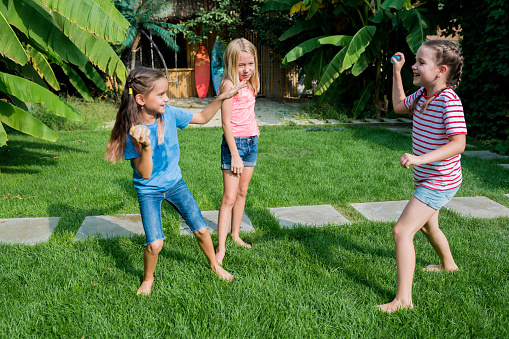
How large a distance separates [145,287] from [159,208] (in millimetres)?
547

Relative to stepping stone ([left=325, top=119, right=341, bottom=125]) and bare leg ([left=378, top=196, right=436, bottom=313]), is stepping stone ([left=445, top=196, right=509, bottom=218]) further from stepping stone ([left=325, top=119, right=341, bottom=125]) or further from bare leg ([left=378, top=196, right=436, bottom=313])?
stepping stone ([left=325, top=119, right=341, bottom=125])

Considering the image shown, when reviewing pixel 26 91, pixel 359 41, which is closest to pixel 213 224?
pixel 26 91

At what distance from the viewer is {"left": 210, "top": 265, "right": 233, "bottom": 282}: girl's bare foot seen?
3.08 metres

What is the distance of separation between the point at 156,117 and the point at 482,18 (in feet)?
28.2

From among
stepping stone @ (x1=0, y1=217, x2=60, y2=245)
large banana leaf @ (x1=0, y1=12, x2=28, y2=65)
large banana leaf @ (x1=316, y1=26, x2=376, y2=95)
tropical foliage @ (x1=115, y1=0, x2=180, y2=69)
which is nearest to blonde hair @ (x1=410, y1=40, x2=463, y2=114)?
stepping stone @ (x1=0, y1=217, x2=60, y2=245)

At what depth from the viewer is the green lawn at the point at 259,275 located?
8.35 ft

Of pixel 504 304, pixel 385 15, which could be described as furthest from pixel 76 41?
pixel 385 15

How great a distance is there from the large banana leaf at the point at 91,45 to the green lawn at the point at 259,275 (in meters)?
1.53

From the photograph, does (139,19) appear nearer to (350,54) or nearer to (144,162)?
(350,54)

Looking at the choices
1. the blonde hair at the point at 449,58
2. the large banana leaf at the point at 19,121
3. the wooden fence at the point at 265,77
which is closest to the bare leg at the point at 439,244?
the blonde hair at the point at 449,58

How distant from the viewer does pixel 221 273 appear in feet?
10.2

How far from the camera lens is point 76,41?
541cm

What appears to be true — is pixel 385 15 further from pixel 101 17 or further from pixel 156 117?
pixel 156 117

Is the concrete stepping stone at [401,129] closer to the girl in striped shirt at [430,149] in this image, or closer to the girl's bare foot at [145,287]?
the girl in striped shirt at [430,149]
